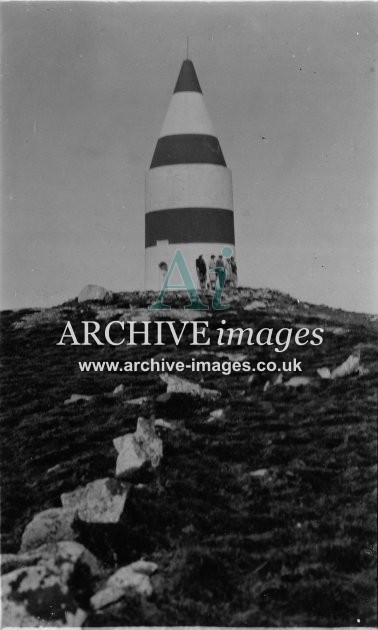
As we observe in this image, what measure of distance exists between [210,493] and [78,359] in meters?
6.46

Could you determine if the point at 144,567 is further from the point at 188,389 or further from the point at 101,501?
the point at 188,389

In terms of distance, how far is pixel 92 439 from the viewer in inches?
521

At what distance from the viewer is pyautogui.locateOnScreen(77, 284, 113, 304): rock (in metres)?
22.1

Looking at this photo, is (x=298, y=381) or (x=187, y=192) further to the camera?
(x=187, y=192)

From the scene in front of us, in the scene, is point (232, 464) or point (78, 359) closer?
point (232, 464)

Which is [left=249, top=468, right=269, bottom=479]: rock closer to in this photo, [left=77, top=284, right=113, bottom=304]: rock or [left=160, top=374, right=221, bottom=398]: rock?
[left=160, top=374, right=221, bottom=398]: rock

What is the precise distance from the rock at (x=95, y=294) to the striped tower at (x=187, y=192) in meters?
2.49

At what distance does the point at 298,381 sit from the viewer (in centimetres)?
1487

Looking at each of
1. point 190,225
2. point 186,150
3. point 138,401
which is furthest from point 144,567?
point 186,150

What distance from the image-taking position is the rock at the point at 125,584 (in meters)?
8.64

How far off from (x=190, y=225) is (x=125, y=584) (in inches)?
631

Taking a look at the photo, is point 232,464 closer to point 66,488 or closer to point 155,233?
point 66,488

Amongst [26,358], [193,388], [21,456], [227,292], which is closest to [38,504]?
[21,456]

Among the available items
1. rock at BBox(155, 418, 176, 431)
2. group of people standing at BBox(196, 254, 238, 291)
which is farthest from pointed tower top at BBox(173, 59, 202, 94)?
rock at BBox(155, 418, 176, 431)
